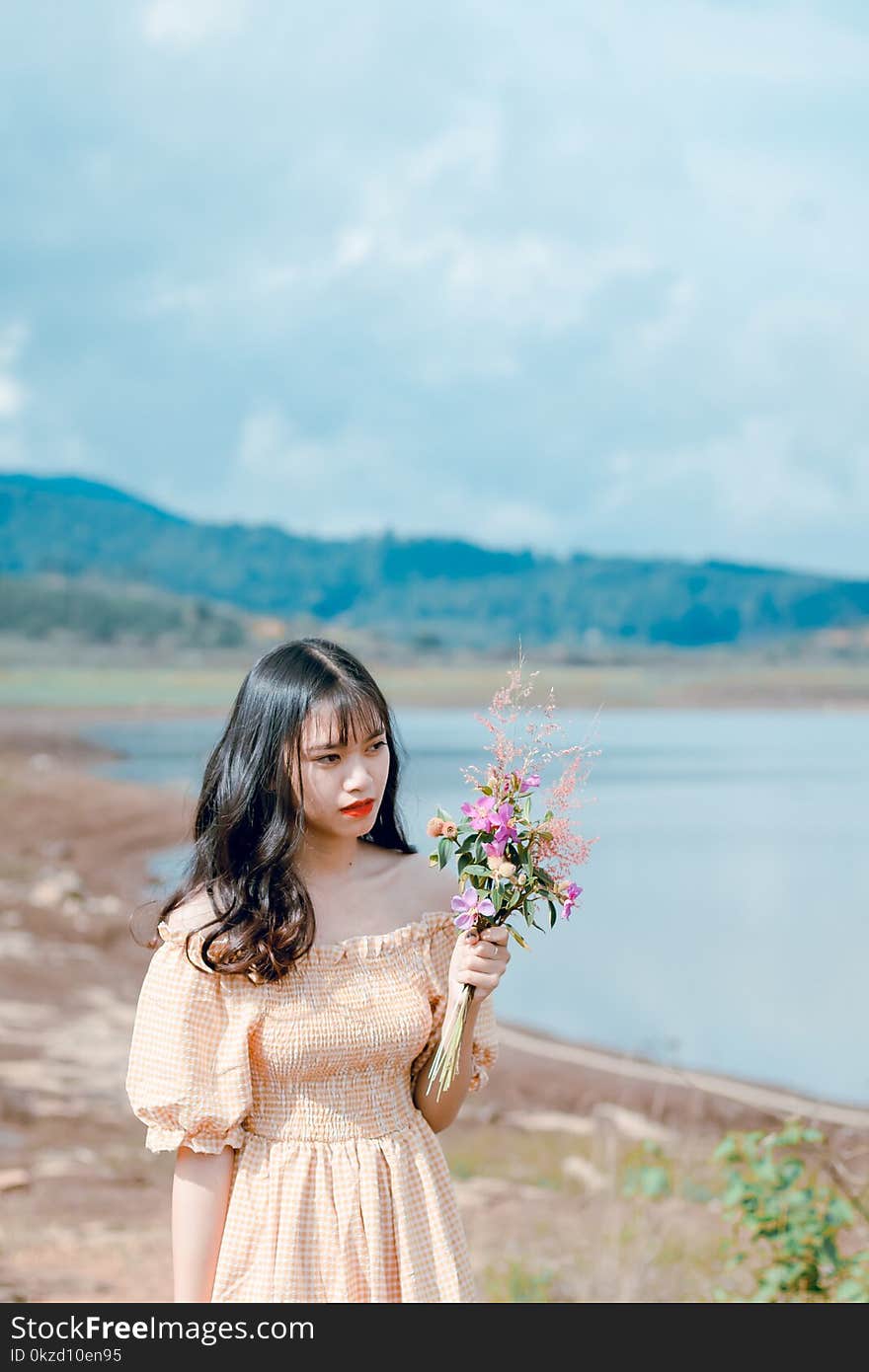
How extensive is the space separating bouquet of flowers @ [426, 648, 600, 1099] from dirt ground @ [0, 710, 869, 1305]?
8.91ft

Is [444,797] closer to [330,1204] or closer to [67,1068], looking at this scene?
[67,1068]

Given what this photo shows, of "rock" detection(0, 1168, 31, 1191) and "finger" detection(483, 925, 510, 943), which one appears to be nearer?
"finger" detection(483, 925, 510, 943)

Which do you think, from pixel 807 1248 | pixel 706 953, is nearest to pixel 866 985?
pixel 706 953

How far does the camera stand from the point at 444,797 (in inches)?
1117

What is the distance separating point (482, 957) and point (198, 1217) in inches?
20.7

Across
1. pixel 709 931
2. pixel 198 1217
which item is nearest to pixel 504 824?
pixel 198 1217

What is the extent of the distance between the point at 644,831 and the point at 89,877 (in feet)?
39.1

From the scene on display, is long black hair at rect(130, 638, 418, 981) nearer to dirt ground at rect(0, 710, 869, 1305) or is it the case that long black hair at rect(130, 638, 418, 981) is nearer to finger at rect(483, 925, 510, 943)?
finger at rect(483, 925, 510, 943)

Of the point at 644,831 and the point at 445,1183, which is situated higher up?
the point at 445,1183

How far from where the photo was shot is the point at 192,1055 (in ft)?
6.40

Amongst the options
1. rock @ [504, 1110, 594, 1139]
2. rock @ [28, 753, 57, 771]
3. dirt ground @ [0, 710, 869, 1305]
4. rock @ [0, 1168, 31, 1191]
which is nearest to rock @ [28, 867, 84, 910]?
dirt ground @ [0, 710, 869, 1305]

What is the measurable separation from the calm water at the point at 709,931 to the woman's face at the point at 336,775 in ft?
0.54

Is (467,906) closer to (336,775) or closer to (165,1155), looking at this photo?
(336,775)

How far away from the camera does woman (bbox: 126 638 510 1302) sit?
1.96 m
